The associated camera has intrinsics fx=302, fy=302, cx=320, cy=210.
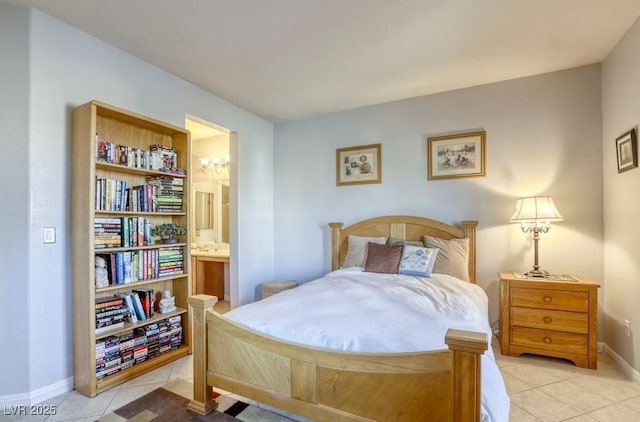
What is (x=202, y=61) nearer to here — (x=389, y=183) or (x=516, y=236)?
(x=389, y=183)

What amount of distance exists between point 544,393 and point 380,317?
55.1 inches

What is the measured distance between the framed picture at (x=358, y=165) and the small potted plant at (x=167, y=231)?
1963mm

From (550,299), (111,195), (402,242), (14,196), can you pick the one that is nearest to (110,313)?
(111,195)

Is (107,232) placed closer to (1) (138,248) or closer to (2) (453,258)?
(1) (138,248)

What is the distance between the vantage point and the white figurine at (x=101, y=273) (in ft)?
6.93

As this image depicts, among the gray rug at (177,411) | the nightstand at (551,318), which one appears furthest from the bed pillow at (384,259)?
the gray rug at (177,411)

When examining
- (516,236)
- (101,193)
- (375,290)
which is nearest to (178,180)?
(101,193)

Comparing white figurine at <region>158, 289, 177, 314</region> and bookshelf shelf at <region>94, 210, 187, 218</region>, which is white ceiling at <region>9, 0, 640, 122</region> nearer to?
bookshelf shelf at <region>94, 210, 187, 218</region>

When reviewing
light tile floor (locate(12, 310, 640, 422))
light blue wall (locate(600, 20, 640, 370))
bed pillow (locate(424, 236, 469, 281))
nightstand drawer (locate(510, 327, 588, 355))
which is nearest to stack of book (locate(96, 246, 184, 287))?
light tile floor (locate(12, 310, 640, 422))

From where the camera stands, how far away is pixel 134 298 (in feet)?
7.73

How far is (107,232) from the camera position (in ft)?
7.23

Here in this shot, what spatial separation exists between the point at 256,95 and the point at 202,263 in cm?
258

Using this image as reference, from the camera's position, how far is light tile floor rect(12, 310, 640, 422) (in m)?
1.81

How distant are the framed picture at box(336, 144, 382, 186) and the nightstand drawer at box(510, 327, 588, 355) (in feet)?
6.59
